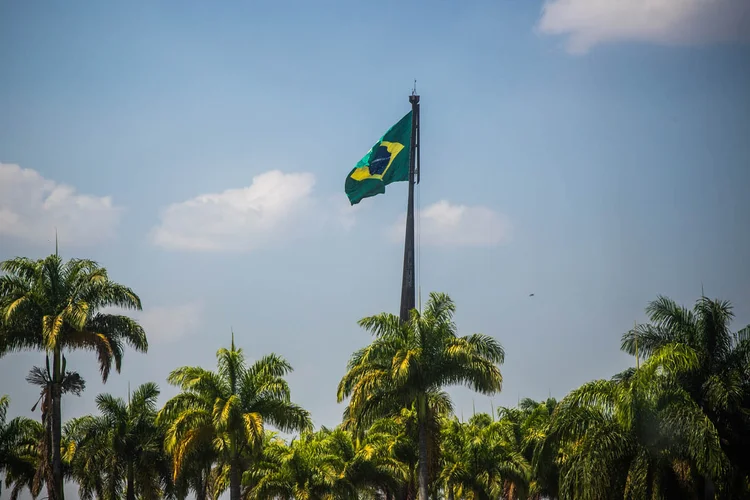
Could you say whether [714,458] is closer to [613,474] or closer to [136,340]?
[613,474]

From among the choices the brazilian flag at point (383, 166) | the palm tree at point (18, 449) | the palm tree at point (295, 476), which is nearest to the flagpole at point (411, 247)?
the brazilian flag at point (383, 166)

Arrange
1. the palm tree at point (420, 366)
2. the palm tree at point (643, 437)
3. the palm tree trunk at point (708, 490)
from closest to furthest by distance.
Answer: the palm tree at point (643, 437) < the palm tree trunk at point (708, 490) < the palm tree at point (420, 366)

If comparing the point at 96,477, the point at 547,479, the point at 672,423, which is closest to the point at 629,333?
the point at 672,423

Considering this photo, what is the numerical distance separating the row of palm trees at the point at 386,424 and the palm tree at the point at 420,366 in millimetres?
63

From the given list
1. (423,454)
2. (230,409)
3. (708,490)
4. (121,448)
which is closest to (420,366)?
(423,454)

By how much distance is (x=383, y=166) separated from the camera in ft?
205

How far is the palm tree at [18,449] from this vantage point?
55.0m

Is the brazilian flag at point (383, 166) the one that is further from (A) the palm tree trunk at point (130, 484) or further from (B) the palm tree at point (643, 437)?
(B) the palm tree at point (643, 437)

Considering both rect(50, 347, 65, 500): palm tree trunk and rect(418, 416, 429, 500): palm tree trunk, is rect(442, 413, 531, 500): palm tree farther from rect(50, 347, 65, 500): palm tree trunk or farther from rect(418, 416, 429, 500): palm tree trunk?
rect(50, 347, 65, 500): palm tree trunk

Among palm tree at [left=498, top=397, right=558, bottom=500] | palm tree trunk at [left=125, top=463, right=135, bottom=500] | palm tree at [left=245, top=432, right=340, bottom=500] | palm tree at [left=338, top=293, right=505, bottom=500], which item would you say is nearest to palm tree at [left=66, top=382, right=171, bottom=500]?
palm tree trunk at [left=125, top=463, right=135, bottom=500]

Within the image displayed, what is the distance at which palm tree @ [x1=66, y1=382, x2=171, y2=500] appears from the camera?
54.5 meters

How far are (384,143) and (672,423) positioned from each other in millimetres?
27076

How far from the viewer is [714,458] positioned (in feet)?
129

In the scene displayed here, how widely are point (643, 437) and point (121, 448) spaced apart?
986 inches
